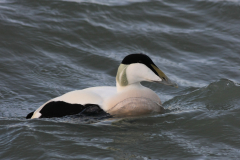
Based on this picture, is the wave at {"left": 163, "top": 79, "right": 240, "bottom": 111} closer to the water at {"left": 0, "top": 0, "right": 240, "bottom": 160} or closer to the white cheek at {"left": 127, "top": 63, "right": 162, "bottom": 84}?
the water at {"left": 0, "top": 0, "right": 240, "bottom": 160}

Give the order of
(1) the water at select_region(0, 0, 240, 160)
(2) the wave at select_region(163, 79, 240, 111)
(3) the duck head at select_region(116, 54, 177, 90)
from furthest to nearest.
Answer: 1. (2) the wave at select_region(163, 79, 240, 111)
2. (3) the duck head at select_region(116, 54, 177, 90)
3. (1) the water at select_region(0, 0, 240, 160)

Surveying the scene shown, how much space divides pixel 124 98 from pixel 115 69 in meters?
2.44

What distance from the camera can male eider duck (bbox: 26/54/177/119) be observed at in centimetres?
434

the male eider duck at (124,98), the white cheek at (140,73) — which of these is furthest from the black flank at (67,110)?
the white cheek at (140,73)

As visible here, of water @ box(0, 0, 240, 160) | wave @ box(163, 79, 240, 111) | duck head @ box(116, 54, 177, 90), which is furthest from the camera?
wave @ box(163, 79, 240, 111)

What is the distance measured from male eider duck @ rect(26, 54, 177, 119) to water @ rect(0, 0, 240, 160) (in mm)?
112

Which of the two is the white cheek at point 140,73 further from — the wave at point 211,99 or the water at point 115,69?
the wave at point 211,99

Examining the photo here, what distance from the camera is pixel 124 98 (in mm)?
4422

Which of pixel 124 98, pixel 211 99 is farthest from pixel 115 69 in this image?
pixel 124 98

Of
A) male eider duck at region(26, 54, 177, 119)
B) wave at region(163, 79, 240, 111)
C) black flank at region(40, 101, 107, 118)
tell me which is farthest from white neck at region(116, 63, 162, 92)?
wave at region(163, 79, 240, 111)

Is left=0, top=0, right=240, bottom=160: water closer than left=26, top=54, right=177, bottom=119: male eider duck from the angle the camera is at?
Yes

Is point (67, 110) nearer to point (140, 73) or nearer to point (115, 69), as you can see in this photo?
point (140, 73)

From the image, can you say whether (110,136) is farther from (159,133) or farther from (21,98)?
(21,98)

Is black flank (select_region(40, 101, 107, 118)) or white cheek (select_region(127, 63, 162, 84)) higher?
white cheek (select_region(127, 63, 162, 84))
